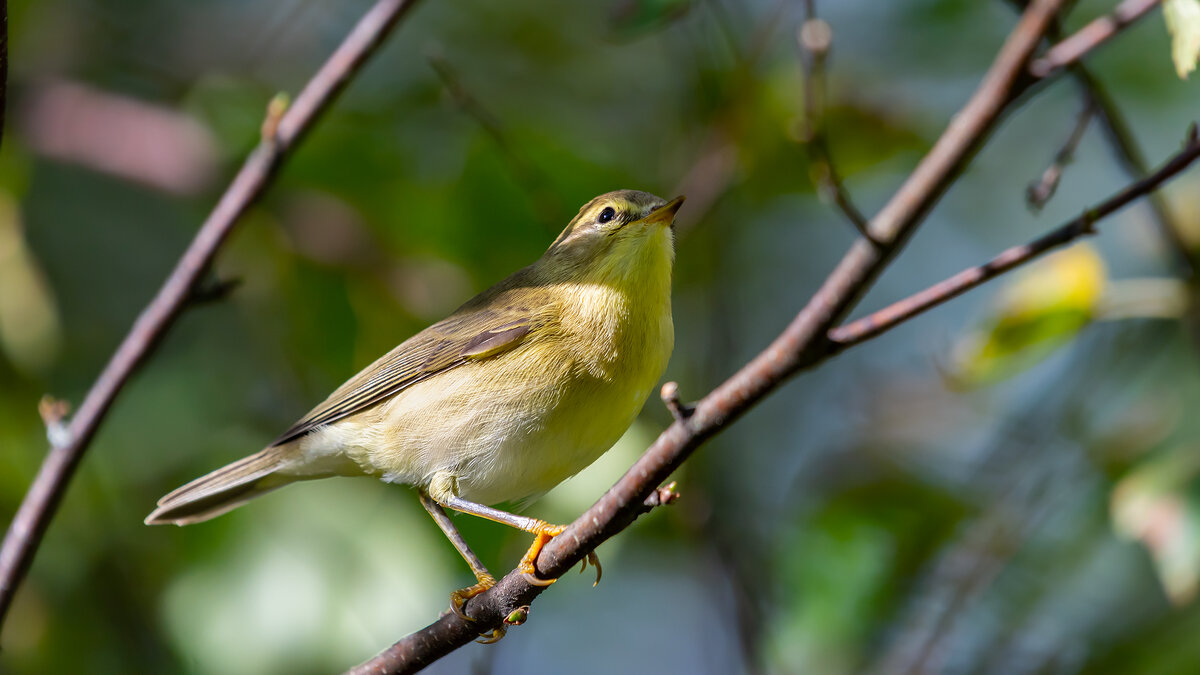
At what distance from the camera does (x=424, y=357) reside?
12.1ft

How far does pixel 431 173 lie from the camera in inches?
184

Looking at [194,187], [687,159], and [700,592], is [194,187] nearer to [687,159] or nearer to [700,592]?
[687,159]

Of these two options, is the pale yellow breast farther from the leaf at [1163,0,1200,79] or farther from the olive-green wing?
the leaf at [1163,0,1200,79]

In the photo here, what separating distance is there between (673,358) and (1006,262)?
368cm

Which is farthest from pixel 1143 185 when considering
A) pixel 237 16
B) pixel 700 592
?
pixel 237 16

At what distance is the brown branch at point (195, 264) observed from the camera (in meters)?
3.10

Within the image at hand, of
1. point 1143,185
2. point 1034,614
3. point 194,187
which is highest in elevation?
point 194,187

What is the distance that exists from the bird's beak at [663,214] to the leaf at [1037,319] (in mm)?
1008

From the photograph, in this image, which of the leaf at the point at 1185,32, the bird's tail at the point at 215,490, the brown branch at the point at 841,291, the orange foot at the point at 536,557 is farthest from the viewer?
the bird's tail at the point at 215,490

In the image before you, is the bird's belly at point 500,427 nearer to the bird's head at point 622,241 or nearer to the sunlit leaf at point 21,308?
the bird's head at point 622,241

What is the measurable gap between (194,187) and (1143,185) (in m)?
4.19

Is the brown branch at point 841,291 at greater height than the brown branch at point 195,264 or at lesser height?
lesser

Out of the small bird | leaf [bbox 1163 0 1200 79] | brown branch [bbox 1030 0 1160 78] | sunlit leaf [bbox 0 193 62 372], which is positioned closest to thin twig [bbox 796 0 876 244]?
brown branch [bbox 1030 0 1160 78]

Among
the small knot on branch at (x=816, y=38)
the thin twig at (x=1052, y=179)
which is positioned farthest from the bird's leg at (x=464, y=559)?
the thin twig at (x=1052, y=179)
